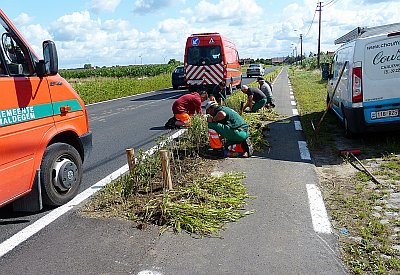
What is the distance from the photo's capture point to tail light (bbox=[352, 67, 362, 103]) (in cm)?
716

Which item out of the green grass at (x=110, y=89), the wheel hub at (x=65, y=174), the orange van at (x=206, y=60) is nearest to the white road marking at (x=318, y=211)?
the wheel hub at (x=65, y=174)

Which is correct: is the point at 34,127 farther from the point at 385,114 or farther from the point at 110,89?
the point at 110,89

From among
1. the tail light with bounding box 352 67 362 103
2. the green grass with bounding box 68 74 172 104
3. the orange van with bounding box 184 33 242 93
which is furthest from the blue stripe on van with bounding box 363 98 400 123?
the green grass with bounding box 68 74 172 104

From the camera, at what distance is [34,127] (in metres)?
4.38

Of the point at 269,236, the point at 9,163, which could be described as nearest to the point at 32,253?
the point at 9,163

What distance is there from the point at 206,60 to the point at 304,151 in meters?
12.3

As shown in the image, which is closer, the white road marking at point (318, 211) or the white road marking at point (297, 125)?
the white road marking at point (318, 211)

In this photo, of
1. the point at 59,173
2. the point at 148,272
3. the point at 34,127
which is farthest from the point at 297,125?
the point at 148,272

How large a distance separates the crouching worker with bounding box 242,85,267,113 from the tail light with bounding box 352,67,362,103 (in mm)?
5102

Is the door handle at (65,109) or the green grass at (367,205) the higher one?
the door handle at (65,109)

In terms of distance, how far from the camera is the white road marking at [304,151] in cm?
722

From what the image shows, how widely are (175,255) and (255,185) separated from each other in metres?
2.26

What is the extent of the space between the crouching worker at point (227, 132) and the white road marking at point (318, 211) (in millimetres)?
1938

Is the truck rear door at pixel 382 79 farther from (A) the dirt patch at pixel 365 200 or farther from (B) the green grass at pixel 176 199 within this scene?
(B) the green grass at pixel 176 199
